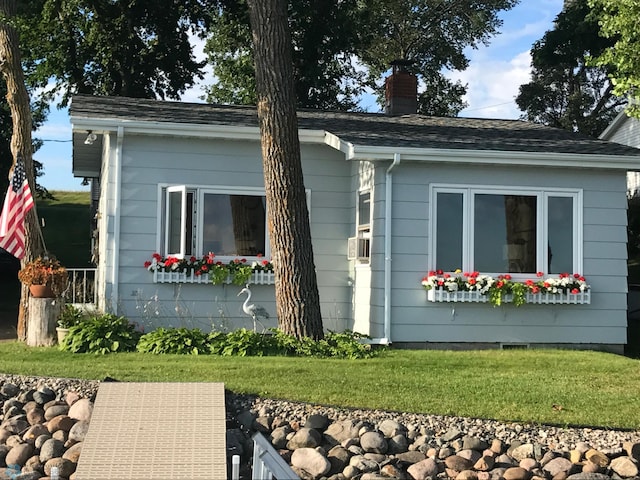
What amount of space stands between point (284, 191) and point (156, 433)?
14.3 ft

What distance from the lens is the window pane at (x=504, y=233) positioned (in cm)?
1056

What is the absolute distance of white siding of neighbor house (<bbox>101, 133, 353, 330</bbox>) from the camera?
1059 centimetres

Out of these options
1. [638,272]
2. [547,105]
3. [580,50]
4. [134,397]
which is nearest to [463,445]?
[134,397]

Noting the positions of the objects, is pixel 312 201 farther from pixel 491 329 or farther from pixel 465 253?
pixel 491 329

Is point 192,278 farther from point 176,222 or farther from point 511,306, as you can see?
point 511,306

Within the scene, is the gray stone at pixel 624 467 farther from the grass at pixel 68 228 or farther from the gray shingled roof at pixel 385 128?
the grass at pixel 68 228

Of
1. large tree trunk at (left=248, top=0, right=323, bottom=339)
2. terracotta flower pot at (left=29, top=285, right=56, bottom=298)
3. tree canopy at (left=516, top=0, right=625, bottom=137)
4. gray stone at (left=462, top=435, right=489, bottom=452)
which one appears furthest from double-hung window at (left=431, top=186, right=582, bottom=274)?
tree canopy at (left=516, top=0, right=625, bottom=137)

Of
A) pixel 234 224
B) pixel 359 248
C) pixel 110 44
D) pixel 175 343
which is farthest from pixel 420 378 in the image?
pixel 110 44

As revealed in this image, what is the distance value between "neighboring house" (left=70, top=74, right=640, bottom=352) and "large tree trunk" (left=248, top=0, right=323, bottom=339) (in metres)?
0.95

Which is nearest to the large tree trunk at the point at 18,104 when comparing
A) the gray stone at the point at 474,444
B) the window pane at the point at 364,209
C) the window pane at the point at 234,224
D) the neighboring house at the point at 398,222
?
the neighboring house at the point at 398,222

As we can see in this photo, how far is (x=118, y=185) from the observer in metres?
10.6

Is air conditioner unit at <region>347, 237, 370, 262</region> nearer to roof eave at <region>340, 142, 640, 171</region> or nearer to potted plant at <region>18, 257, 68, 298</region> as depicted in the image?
roof eave at <region>340, 142, 640, 171</region>

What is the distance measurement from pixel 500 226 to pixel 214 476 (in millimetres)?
6385

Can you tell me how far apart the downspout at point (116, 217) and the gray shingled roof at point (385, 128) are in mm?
426
